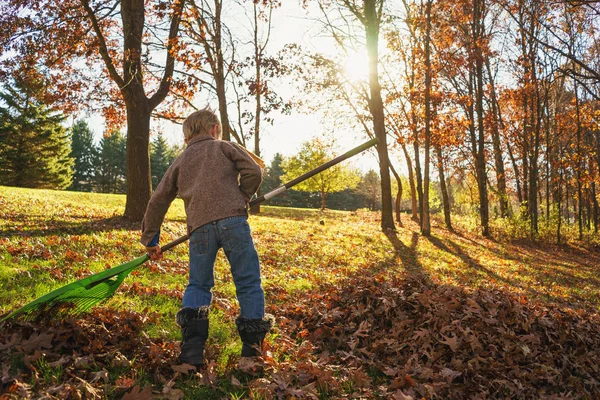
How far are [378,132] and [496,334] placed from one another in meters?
12.4

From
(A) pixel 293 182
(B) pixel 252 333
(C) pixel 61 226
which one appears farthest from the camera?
(C) pixel 61 226

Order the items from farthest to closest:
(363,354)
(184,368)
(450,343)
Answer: (363,354), (450,343), (184,368)

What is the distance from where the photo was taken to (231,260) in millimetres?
3186

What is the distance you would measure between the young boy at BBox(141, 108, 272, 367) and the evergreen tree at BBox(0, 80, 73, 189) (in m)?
37.7

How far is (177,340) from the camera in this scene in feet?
11.9

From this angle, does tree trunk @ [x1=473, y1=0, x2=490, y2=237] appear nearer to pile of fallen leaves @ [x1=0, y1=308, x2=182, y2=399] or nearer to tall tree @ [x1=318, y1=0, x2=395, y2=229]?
tall tree @ [x1=318, y1=0, x2=395, y2=229]

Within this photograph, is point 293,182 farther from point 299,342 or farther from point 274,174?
point 274,174

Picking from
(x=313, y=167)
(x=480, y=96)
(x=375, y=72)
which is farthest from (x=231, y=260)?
(x=313, y=167)

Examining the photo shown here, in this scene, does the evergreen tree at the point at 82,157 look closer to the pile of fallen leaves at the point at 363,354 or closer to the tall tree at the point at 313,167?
the tall tree at the point at 313,167

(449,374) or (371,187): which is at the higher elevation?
(371,187)

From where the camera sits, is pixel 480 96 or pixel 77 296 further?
pixel 480 96

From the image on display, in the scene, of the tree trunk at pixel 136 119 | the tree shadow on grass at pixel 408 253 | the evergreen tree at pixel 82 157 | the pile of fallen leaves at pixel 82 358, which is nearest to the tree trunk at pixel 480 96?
the tree shadow on grass at pixel 408 253

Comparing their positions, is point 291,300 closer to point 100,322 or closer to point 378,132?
point 100,322

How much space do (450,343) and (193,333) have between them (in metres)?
2.31
